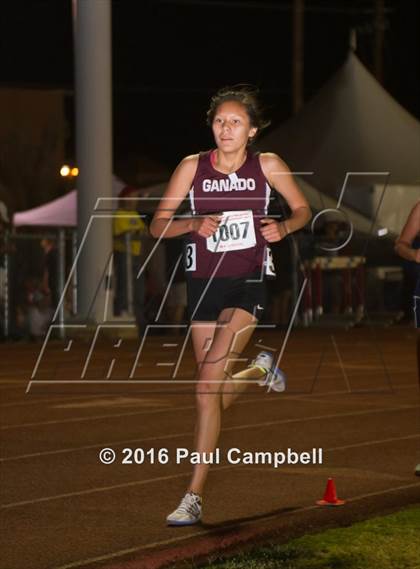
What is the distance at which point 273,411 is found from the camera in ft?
48.1

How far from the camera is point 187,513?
8.50m

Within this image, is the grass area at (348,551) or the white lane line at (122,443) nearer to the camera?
the grass area at (348,551)

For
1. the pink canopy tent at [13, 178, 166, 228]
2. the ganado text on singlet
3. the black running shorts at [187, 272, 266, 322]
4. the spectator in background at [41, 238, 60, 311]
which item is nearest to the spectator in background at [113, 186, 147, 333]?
the spectator in background at [41, 238, 60, 311]

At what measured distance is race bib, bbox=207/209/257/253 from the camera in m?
8.65

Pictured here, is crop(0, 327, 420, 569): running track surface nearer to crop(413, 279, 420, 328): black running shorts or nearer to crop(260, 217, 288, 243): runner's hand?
crop(413, 279, 420, 328): black running shorts

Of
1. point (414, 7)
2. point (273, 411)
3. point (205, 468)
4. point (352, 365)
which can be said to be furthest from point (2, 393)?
point (414, 7)

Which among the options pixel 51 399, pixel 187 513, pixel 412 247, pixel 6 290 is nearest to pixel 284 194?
pixel 187 513

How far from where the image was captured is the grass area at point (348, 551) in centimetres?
723

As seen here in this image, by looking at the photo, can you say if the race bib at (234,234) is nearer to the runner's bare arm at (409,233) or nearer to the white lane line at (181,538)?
the white lane line at (181,538)

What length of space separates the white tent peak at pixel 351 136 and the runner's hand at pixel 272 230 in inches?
853

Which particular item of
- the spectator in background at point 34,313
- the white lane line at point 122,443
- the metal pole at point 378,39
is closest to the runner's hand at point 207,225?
the white lane line at point 122,443

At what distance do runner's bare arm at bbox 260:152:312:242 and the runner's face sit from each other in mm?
183

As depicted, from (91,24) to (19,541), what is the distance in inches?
749

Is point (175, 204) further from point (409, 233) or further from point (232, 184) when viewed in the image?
point (409, 233)
